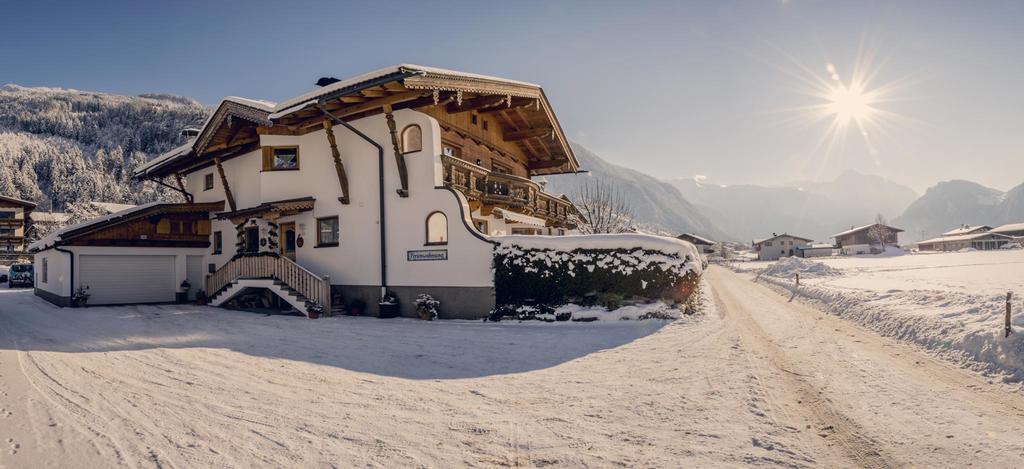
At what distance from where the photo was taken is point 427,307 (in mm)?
14414

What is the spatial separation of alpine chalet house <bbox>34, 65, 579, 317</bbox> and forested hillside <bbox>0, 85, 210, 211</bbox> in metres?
63.9

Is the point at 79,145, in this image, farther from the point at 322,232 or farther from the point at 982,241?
the point at 982,241

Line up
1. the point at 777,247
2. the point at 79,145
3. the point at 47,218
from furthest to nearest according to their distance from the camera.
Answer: the point at 79,145, the point at 777,247, the point at 47,218

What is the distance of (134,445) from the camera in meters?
4.52

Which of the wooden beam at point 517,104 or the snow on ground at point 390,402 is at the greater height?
the wooden beam at point 517,104

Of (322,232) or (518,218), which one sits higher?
(518,218)

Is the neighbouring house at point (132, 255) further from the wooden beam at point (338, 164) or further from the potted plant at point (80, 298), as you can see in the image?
the wooden beam at point (338, 164)

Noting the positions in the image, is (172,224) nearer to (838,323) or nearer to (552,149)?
(552,149)

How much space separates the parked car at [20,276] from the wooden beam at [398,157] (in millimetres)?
34216

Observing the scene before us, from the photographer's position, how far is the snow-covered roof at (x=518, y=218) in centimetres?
1778

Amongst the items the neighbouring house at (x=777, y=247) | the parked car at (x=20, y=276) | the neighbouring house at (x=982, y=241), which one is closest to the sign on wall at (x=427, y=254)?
the parked car at (x=20, y=276)

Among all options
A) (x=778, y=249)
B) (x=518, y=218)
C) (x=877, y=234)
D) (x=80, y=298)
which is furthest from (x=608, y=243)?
(x=877, y=234)

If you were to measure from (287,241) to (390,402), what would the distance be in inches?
602

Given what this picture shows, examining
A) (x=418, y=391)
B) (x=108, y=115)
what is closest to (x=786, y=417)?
(x=418, y=391)
